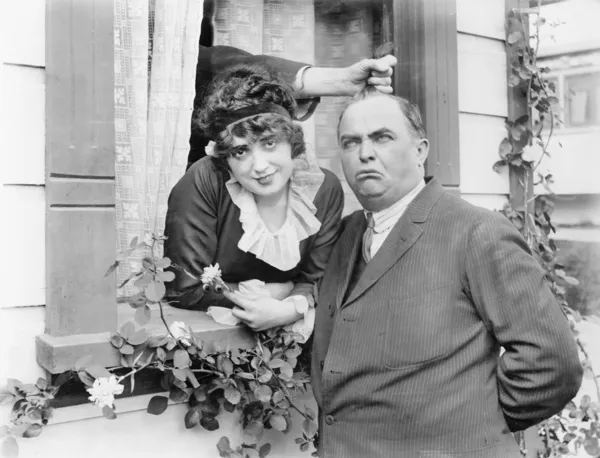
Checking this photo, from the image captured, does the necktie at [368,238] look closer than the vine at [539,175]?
Yes

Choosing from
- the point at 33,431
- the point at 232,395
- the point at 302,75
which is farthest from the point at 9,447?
the point at 302,75

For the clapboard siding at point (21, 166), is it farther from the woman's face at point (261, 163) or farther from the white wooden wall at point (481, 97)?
the white wooden wall at point (481, 97)

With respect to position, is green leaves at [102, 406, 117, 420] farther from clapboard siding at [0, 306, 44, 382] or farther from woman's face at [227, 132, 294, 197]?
woman's face at [227, 132, 294, 197]

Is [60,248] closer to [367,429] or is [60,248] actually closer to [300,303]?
[300,303]

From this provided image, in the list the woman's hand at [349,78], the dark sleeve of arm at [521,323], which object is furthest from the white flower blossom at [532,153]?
the dark sleeve of arm at [521,323]

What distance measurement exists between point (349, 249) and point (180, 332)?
57 cm

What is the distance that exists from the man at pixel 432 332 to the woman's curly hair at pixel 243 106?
0.31 m

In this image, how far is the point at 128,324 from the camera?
1812mm

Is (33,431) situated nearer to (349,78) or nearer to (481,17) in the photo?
(349,78)

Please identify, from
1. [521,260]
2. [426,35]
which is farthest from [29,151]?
[426,35]

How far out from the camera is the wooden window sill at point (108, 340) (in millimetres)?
1710

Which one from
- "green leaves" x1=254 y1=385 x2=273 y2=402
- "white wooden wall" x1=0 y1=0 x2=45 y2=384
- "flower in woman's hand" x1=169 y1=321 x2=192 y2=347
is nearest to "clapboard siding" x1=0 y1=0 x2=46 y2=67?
"white wooden wall" x1=0 y1=0 x2=45 y2=384

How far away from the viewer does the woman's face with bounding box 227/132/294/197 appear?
80.3 inches

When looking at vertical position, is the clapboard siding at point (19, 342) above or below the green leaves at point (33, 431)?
above
